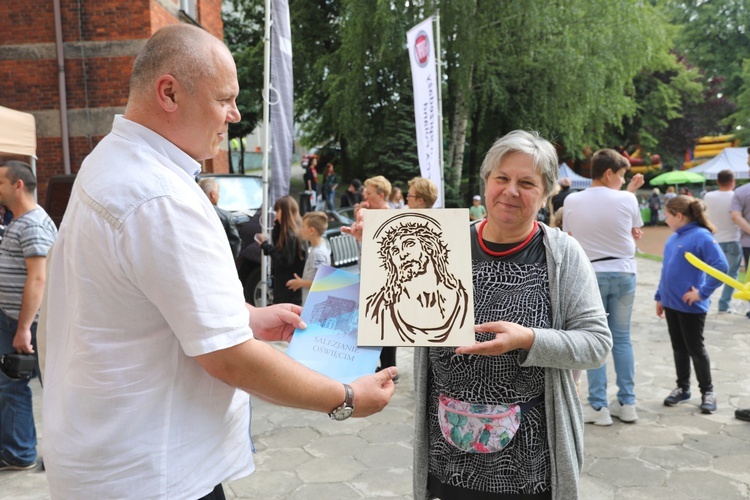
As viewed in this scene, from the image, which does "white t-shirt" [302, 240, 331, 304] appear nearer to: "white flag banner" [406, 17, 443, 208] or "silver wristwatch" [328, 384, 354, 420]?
"white flag banner" [406, 17, 443, 208]

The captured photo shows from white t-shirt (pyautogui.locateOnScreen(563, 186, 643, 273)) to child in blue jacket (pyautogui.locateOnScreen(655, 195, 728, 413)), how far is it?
35 cm

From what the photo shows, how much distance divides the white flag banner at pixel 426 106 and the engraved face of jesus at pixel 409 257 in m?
7.76

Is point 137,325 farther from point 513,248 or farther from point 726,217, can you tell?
point 726,217

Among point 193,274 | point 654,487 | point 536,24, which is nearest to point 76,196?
point 193,274

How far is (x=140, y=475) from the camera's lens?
4.62ft

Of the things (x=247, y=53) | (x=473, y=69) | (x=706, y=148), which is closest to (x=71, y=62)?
(x=473, y=69)

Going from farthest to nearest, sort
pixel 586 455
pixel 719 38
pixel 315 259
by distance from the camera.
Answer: pixel 719 38
pixel 315 259
pixel 586 455

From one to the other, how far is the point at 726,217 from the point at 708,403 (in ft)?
14.2

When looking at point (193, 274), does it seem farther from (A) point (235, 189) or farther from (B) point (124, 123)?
(A) point (235, 189)

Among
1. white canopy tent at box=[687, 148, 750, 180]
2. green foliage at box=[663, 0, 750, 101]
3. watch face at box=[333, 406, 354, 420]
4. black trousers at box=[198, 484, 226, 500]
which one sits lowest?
black trousers at box=[198, 484, 226, 500]

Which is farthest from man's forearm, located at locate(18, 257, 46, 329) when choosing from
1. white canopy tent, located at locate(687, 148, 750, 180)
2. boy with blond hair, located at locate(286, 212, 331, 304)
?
white canopy tent, located at locate(687, 148, 750, 180)

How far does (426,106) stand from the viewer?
Answer: 10086 millimetres

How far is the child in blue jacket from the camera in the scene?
4.86 m

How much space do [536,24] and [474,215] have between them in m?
6.74
